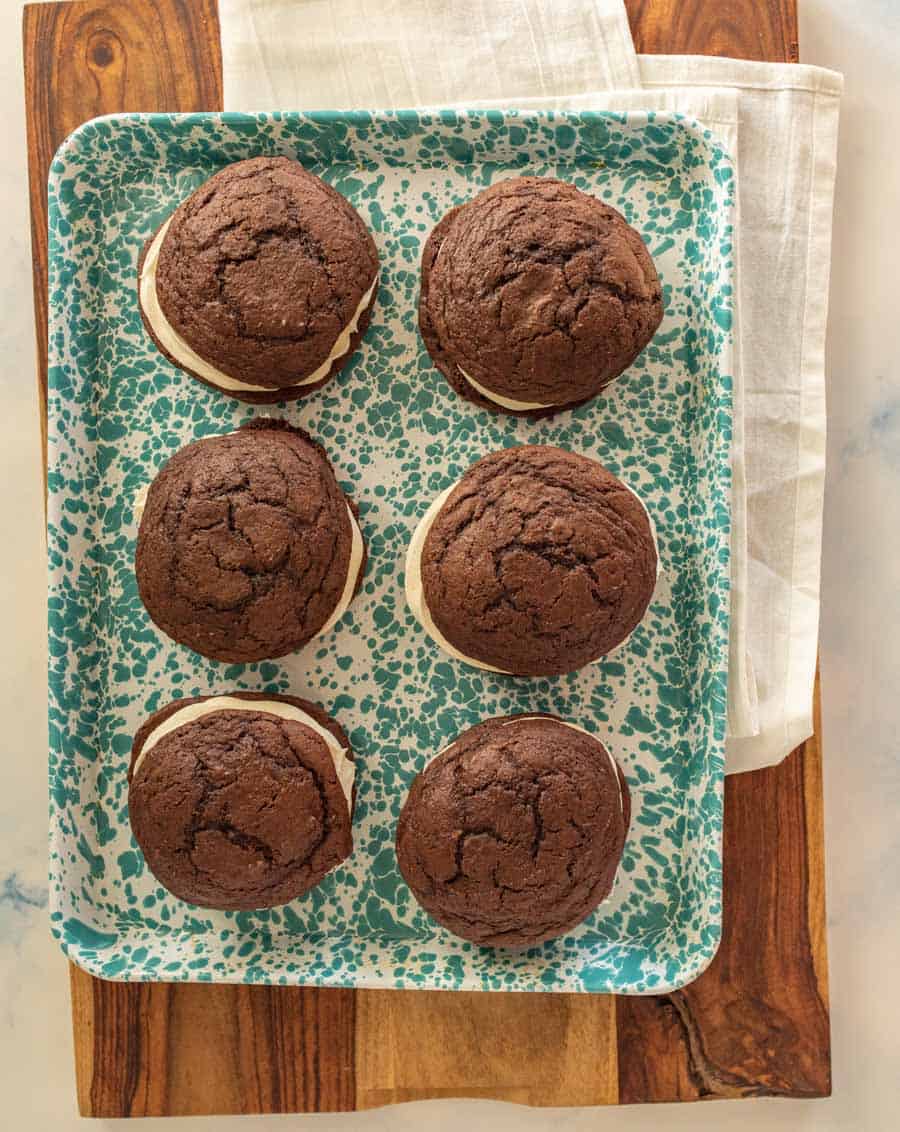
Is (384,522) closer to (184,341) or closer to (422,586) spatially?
(422,586)

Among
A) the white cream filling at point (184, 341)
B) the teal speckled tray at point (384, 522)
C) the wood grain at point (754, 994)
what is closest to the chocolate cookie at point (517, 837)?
the teal speckled tray at point (384, 522)

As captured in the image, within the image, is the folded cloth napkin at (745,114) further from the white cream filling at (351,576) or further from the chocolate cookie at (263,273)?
the white cream filling at (351,576)

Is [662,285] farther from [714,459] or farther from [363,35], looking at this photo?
[363,35]

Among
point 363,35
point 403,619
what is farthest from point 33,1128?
point 363,35

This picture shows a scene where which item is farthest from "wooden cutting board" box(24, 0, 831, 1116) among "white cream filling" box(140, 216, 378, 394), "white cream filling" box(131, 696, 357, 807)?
"white cream filling" box(131, 696, 357, 807)

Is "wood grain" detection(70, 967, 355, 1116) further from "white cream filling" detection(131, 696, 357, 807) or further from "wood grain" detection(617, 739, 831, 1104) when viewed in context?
"wood grain" detection(617, 739, 831, 1104)
